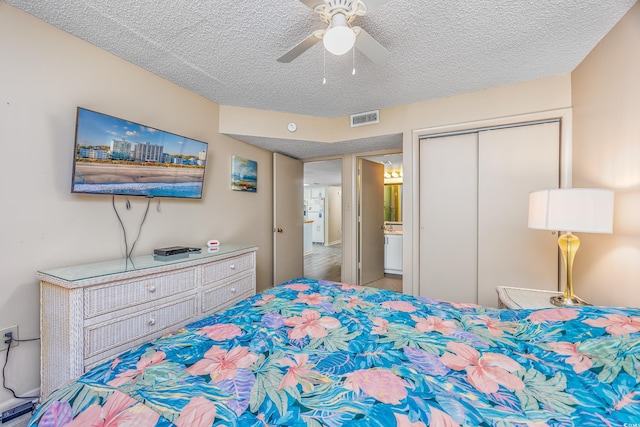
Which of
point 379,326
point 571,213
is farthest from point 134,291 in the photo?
point 571,213

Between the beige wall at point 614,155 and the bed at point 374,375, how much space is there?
2.22 feet

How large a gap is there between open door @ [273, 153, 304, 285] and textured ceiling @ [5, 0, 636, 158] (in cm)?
131

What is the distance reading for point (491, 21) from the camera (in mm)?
1581

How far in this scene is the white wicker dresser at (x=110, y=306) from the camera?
54.4 inches

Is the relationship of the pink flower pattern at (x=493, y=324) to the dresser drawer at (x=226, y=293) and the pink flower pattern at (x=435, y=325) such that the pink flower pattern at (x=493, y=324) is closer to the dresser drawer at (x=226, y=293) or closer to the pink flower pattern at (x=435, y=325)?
the pink flower pattern at (x=435, y=325)

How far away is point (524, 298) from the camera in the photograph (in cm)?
177

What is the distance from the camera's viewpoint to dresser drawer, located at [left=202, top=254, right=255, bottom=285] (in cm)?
212

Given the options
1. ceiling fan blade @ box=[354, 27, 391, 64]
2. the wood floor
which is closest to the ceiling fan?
ceiling fan blade @ box=[354, 27, 391, 64]

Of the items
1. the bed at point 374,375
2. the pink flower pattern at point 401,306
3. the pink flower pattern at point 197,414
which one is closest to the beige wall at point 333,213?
the pink flower pattern at point 401,306

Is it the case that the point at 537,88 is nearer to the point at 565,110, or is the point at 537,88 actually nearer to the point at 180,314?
the point at 565,110

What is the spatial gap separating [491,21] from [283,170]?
8.94 ft

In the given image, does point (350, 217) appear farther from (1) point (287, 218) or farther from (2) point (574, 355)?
(2) point (574, 355)

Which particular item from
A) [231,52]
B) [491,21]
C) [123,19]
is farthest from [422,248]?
[123,19]

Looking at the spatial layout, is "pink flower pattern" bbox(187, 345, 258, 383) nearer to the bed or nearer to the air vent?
the bed
